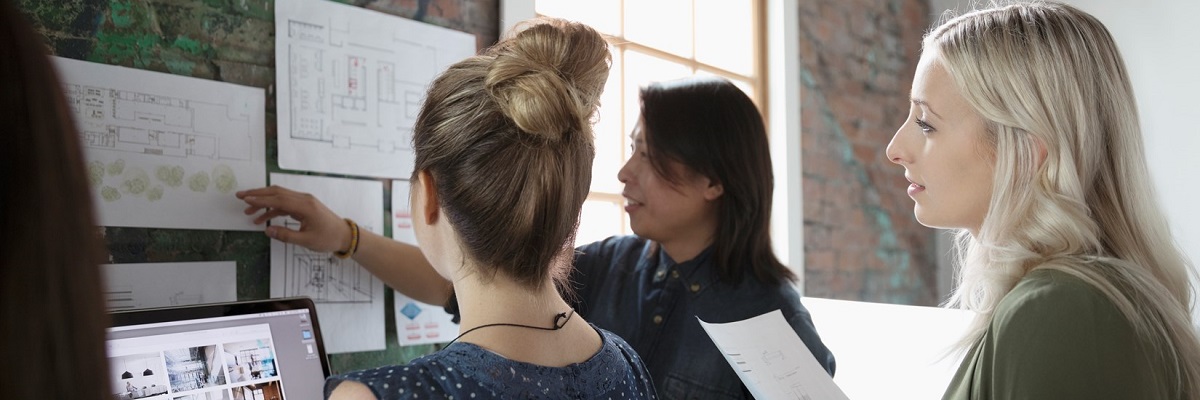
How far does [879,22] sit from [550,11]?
1.65m

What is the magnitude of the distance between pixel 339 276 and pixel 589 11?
1.05m

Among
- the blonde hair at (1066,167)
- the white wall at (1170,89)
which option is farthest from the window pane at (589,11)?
the white wall at (1170,89)

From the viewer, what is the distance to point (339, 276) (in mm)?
1651

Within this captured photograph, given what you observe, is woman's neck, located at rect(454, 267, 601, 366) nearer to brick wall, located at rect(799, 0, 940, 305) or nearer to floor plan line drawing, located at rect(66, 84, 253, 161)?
floor plan line drawing, located at rect(66, 84, 253, 161)

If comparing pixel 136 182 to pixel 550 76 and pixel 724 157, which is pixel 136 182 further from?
pixel 724 157

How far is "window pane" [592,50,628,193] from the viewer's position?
2.39 m

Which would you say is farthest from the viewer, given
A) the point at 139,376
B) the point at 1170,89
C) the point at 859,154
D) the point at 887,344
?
the point at 859,154

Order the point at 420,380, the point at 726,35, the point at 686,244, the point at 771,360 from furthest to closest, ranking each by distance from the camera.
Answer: the point at 726,35
the point at 686,244
the point at 771,360
the point at 420,380

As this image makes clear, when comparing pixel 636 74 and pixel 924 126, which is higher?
pixel 636 74

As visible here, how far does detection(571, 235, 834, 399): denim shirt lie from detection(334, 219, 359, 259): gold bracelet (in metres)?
0.40

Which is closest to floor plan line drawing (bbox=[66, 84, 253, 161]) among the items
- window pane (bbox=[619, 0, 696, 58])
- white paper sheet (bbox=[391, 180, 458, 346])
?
white paper sheet (bbox=[391, 180, 458, 346])

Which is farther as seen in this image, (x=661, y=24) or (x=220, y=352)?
(x=661, y=24)

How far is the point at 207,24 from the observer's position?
1479 mm

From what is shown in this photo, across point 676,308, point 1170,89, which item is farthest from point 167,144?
point 1170,89
